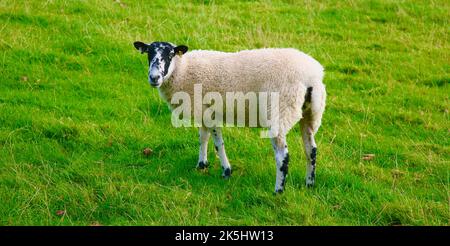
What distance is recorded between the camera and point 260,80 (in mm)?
→ 7242

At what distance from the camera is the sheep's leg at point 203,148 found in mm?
7953

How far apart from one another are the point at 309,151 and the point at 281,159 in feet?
1.76

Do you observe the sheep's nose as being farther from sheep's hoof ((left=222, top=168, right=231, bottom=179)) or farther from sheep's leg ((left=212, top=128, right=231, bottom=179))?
sheep's hoof ((left=222, top=168, right=231, bottom=179))

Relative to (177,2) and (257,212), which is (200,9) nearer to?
(177,2)

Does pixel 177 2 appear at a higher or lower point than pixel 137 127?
higher

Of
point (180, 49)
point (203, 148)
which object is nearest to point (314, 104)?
point (203, 148)

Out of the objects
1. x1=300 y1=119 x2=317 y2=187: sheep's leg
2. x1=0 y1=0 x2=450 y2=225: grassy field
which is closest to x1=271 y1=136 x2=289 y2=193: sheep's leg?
x1=0 y1=0 x2=450 y2=225: grassy field

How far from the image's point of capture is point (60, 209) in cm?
686

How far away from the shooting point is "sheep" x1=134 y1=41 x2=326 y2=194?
7012mm

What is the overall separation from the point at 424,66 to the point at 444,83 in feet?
2.22

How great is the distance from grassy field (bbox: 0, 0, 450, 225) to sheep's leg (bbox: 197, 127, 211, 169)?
12cm

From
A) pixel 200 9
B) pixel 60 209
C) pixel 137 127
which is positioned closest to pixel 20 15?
pixel 200 9
